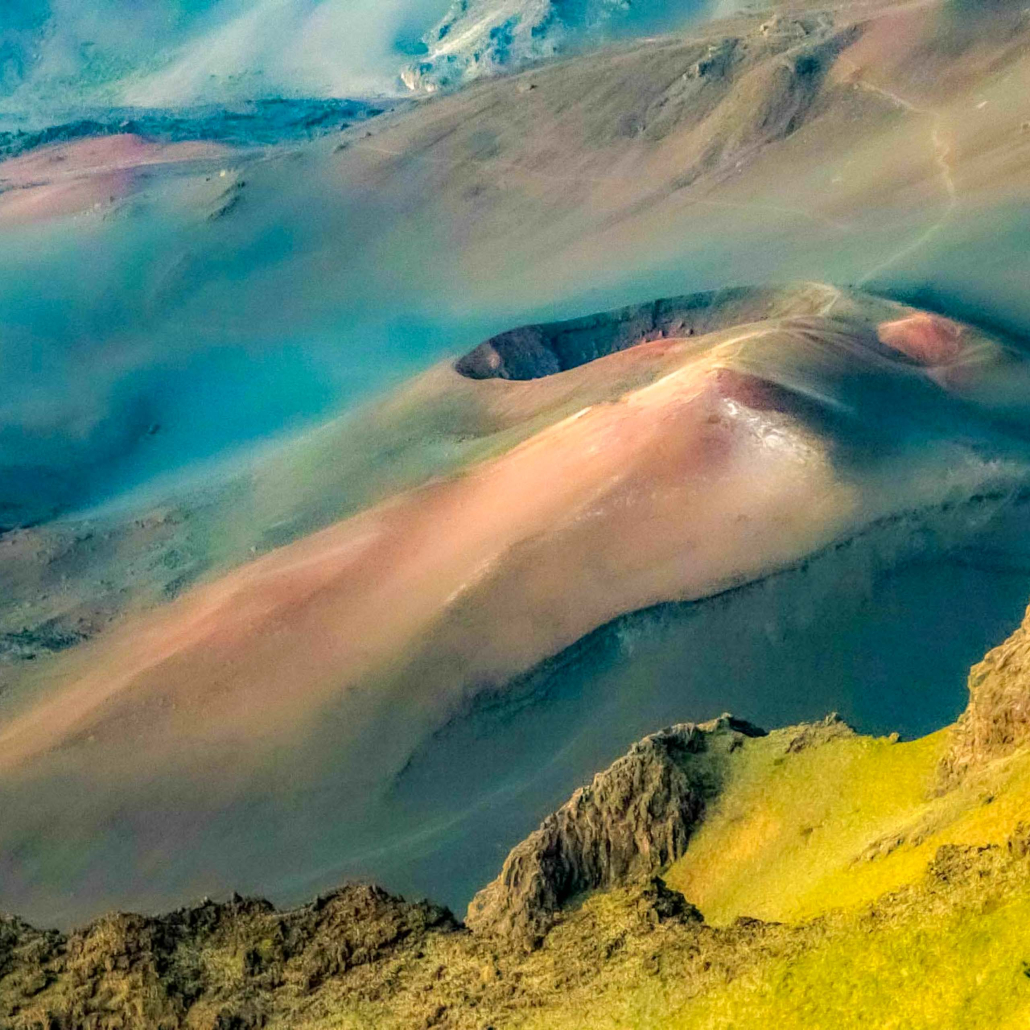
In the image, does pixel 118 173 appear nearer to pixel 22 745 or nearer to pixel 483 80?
pixel 483 80

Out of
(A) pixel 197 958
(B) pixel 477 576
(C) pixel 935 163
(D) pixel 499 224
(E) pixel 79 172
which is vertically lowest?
(A) pixel 197 958

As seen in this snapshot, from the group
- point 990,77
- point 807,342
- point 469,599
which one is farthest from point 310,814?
point 990,77

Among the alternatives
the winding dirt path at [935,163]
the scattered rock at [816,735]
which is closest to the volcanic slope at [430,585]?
the scattered rock at [816,735]

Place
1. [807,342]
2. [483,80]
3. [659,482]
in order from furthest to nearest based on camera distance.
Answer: [483,80] < [807,342] < [659,482]

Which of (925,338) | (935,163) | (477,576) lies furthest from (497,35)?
(477,576)

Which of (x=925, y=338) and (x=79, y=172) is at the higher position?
(x=79, y=172)

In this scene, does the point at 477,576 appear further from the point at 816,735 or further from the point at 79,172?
the point at 79,172

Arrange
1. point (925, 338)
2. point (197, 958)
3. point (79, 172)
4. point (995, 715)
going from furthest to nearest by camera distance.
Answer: point (79, 172)
point (925, 338)
point (995, 715)
point (197, 958)
